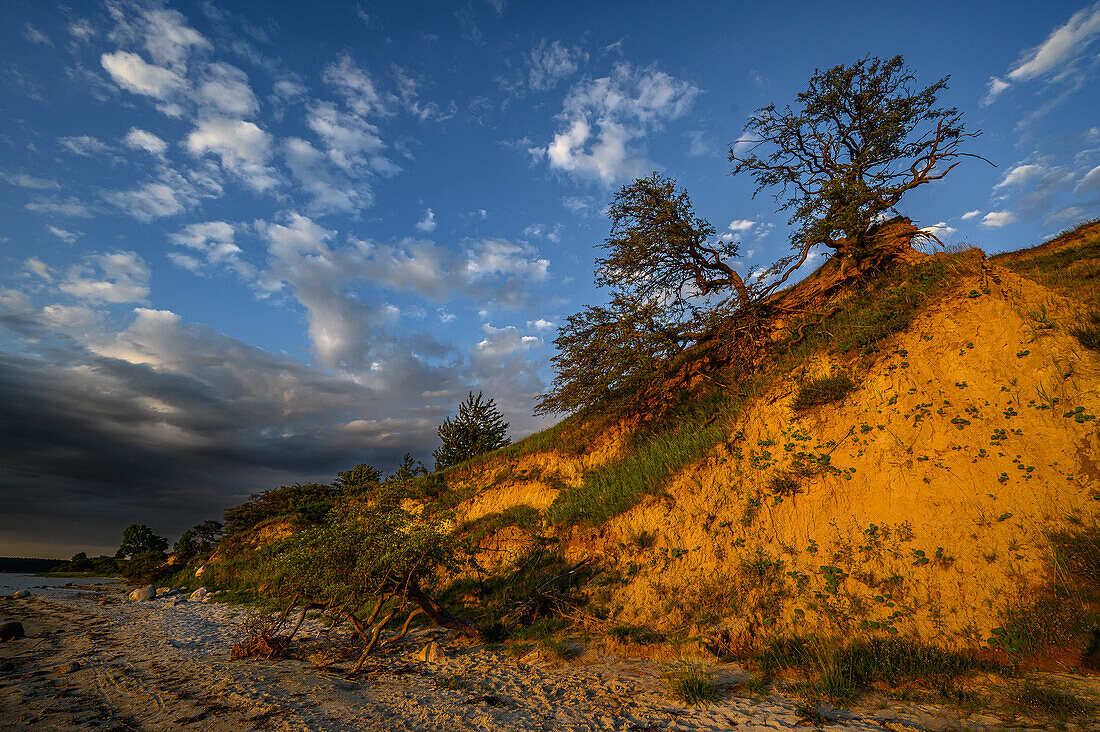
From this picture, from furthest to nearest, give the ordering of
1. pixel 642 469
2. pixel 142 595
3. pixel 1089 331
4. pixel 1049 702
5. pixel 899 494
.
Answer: pixel 142 595 < pixel 642 469 < pixel 899 494 < pixel 1089 331 < pixel 1049 702

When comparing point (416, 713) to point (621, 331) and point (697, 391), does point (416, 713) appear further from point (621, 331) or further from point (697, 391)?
point (697, 391)

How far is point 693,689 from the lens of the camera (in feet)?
20.8

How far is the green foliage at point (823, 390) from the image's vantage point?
10.8 meters

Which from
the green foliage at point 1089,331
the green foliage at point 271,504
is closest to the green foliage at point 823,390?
the green foliage at point 1089,331

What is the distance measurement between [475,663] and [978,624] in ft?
29.7

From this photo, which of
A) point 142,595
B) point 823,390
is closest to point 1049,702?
point 823,390

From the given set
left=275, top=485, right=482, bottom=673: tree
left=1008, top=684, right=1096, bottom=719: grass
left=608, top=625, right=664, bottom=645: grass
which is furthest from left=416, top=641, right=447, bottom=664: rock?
left=1008, top=684, right=1096, bottom=719: grass

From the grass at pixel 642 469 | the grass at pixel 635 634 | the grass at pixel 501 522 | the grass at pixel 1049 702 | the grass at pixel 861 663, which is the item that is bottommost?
the grass at pixel 635 634

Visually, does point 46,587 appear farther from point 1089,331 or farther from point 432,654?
point 1089,331

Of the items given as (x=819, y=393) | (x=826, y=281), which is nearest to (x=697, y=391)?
(x=819, y=393)

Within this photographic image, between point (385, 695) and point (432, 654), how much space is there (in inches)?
90.8

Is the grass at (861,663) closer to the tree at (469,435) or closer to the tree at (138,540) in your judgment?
the tree at (469,435)

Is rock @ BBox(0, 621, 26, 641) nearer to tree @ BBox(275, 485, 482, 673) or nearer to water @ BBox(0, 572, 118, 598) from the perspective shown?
tree @ BBox(275, 485, 482, 673)

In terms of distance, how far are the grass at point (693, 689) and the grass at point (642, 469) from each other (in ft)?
19.3
